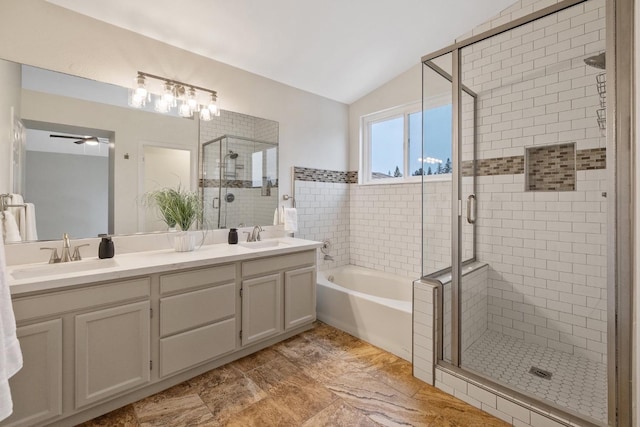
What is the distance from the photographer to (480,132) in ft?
9.07

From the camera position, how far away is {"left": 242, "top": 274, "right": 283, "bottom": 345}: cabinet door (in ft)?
7.77

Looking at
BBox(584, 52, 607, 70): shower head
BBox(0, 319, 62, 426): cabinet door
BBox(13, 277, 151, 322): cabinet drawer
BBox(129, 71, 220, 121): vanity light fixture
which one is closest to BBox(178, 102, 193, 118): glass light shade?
BBox(129, 71, 220, 121): vanity light fixture

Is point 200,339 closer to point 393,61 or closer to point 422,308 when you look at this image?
point 422,308

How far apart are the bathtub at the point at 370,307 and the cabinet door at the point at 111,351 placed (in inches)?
65.7

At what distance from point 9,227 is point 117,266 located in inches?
27.8

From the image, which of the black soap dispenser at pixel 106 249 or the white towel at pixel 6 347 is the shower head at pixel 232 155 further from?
the white towel at pixel 6 347

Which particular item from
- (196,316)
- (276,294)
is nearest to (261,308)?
(276,294)

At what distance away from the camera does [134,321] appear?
184 cm

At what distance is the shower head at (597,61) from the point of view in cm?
172

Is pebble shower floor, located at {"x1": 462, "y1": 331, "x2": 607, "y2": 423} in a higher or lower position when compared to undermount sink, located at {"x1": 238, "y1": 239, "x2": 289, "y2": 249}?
lower

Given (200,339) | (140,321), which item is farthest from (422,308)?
(140,321)

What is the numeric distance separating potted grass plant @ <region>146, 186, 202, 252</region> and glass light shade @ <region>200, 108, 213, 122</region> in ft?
2.20

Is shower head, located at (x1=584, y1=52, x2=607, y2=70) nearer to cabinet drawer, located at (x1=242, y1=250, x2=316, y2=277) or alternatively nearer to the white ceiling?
→ the white ceiling

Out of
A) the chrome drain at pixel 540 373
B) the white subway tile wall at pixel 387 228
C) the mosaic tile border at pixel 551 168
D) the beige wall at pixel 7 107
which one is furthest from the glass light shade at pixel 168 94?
the chrome drain at pixel 540 373
